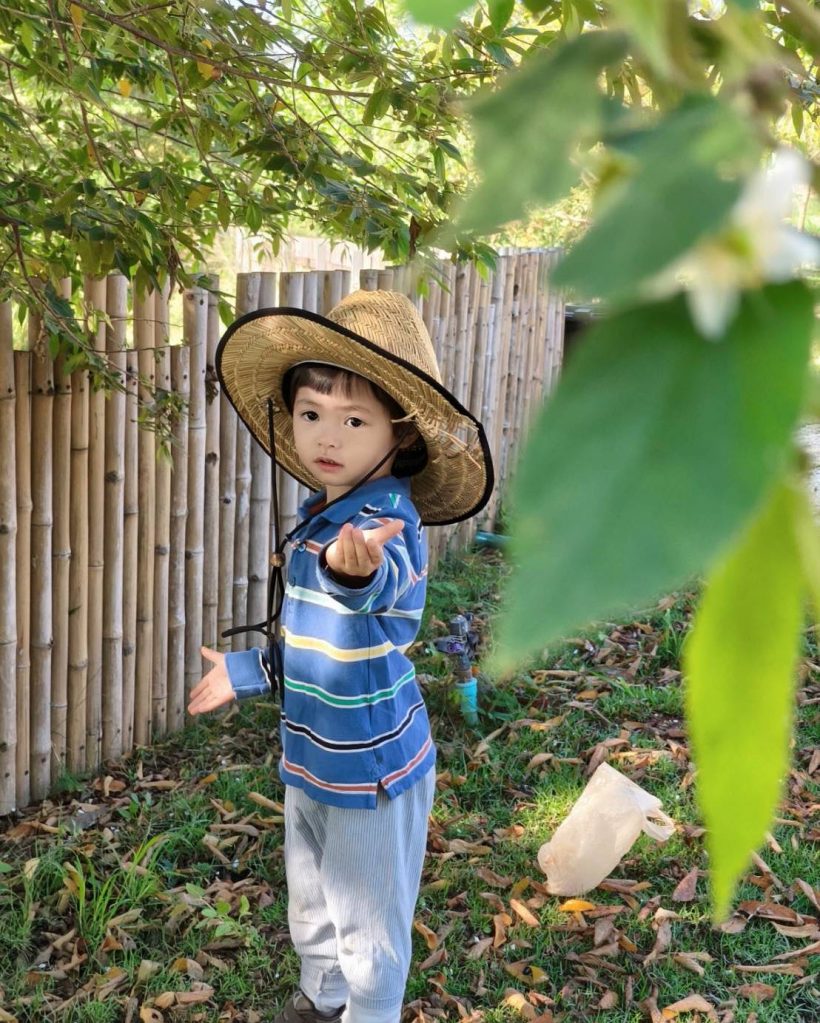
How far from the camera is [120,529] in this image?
10.1 feet

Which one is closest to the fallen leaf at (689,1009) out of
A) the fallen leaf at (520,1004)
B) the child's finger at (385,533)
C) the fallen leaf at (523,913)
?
the fallen leaf at (520,1004)

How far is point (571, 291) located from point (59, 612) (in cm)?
301

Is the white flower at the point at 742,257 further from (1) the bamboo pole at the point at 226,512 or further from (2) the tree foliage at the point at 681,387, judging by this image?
(1) the bamboo pole at the point at 226,512

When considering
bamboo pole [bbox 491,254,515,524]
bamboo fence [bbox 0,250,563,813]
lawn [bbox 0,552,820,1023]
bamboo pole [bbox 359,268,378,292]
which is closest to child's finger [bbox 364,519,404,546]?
lawn [bbox 0,552,820,1023]

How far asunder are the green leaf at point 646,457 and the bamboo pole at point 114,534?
2810 millimetres

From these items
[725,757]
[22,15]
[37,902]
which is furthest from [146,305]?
[725,757]

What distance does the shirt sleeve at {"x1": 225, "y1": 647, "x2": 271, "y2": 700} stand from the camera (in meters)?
2.28

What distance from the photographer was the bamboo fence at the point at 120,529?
2826 mm

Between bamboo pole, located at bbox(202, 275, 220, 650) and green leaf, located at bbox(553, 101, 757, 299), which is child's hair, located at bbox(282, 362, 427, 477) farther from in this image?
green leaf, located at bbox(553, 101, 757, 299)

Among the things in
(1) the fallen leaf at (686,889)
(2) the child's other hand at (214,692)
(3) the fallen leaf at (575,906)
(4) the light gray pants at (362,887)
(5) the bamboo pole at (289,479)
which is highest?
(5) the bamboo pole at (289,479)

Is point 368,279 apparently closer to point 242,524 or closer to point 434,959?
point 242,524

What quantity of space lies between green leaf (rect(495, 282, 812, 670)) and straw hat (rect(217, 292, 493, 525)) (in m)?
1.78

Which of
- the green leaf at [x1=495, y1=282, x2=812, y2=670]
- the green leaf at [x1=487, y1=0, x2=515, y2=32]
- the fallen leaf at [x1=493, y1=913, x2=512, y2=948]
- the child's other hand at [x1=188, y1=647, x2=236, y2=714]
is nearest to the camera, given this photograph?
the green leaf at [x1=495, y1=282, x2=812, y2=670]

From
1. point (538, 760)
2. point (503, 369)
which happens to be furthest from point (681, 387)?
point (503, 369)
